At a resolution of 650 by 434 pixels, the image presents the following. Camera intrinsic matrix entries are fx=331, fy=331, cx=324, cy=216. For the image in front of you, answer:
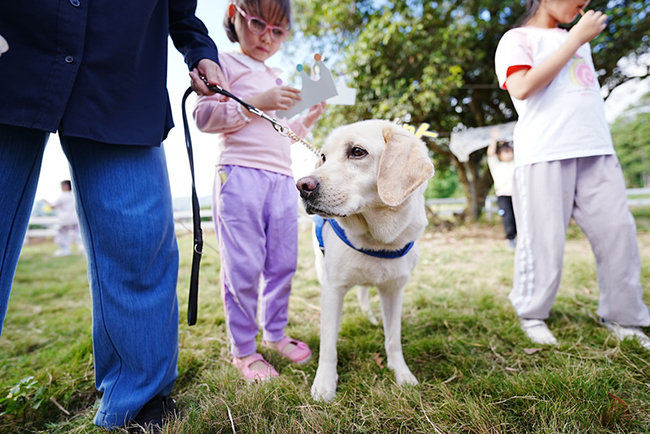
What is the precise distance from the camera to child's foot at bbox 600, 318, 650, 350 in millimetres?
1692

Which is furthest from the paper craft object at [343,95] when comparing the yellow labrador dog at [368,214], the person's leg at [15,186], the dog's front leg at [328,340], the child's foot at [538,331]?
the child's foot at [538,331]

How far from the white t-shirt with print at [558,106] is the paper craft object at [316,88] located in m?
1.03

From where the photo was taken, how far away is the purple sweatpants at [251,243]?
1.69 meters

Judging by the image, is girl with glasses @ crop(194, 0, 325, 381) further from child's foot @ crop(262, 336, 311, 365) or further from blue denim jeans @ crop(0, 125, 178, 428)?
blue denim jeans @ crop(0, 125, 178, 428)

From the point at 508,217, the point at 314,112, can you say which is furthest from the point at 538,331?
the point at 508,217

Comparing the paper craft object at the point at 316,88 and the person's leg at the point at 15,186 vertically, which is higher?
the paper craft object at the point at 316,88

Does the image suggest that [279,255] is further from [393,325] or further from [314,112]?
[314,112]

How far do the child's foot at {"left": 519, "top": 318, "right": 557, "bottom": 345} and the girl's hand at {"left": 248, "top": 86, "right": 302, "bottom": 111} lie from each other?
1.85 metres

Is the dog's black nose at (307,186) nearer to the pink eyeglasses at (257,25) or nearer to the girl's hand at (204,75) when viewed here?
the girl's hand at (204,75)

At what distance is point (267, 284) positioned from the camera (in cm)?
192

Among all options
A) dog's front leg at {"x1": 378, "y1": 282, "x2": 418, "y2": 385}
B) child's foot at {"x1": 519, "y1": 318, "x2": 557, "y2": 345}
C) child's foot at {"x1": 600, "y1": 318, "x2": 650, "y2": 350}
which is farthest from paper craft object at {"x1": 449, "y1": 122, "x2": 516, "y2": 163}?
dog's front leg at {"x1": 378, "y1": 282, "x2": 418, "y2": 385}

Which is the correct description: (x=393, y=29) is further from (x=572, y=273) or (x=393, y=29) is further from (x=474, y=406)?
(x=474, y=406)

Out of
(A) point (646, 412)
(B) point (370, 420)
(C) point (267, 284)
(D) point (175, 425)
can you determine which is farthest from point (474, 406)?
(C) point (267, 284)

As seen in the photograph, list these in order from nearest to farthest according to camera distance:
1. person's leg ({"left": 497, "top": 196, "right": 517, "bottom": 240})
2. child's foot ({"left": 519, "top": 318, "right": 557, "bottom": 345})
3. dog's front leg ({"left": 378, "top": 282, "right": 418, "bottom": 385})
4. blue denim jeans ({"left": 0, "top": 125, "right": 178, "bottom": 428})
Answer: blue denim jeans ({"left": 0, "top": 125, "right": 178, "bottom": 428}) → dog's front leg ({"left": 378, "top": 282, "right": 418, "bottom": 385}) → child's foot ({"left": 519, "top": 318, "right": 557, "bottom": 345}) → person's leg ({"left": 497, "top": 196, "right": 517, "bottom": 240})
